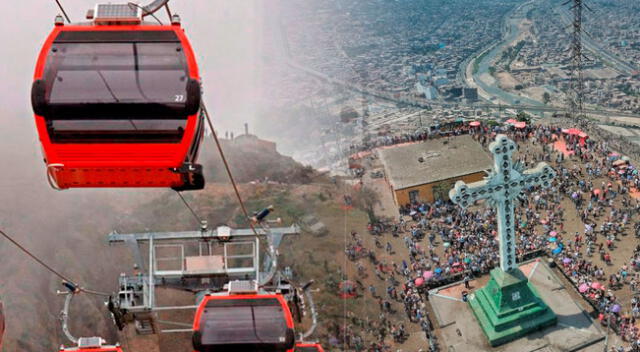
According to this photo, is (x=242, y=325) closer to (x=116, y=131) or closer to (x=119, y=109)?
(x=116, y=131)

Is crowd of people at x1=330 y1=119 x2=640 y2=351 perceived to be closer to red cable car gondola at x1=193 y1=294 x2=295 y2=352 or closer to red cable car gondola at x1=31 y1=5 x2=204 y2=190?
red cable car gondola at x1=193 y1=294 x2=295 y2=352

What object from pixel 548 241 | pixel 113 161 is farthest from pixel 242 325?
pixel 548 241

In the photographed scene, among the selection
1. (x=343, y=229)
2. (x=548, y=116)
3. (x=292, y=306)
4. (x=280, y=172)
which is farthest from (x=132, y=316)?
(x=548, y=116)

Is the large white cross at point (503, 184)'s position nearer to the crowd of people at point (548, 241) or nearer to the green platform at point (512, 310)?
the green platform at point (512, 310)

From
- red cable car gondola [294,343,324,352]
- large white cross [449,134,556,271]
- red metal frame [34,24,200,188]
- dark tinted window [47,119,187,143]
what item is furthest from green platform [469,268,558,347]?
dark tinted window [47,119,187,143]

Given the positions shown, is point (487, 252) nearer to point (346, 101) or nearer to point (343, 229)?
point (343, 229)

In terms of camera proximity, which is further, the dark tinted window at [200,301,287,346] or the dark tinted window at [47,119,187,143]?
the dark tinted window at [200,301,287,346]

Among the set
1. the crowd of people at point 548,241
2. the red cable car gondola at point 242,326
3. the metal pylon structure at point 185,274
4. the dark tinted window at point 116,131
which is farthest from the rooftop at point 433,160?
the dark tinted window at point 116,131
